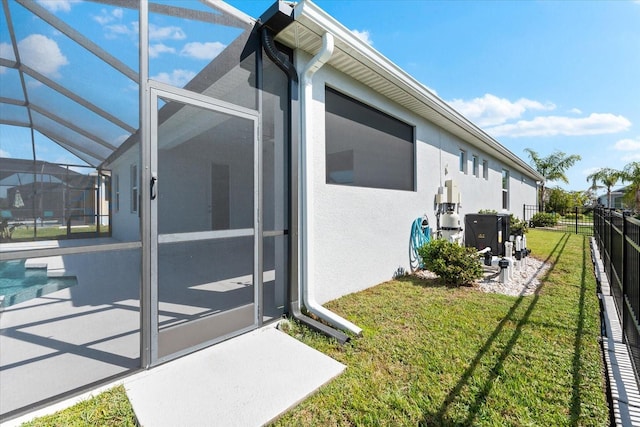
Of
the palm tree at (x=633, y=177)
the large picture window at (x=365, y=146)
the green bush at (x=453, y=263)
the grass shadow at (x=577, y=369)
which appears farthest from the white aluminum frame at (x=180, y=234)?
the palm tree at (x=633, y=177)

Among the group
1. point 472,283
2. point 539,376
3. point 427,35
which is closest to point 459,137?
point 427,35

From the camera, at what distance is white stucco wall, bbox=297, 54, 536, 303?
155 inches

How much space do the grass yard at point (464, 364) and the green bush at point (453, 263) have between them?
63cm

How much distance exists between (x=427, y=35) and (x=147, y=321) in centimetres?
774

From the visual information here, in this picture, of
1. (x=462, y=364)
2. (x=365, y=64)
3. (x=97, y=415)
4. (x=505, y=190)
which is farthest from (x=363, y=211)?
(x=505, y=190)

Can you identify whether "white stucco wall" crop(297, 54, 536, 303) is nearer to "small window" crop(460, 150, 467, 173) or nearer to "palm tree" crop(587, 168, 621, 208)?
"small window" crop(460, 150, 467, 173)

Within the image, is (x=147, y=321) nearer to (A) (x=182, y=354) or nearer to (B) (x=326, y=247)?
(A) (x=182, y=354)

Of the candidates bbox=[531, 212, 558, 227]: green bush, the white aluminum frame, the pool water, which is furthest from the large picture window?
bbox=[531, 212, 558, 227]: green bush

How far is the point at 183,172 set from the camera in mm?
3213

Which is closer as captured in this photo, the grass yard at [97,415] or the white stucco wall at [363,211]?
the grass yard at [97,415]

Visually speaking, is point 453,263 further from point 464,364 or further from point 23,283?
point 23,283

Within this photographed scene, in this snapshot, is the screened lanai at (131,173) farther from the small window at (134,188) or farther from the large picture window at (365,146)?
the large picture window at (365,146)

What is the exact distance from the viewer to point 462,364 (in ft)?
8.36

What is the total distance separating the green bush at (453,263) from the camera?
4.94 meters
